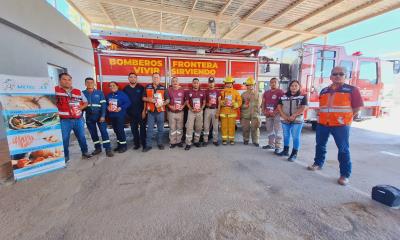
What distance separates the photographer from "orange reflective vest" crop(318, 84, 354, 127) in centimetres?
277

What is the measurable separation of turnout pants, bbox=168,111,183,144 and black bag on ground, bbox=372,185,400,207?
3534 mm

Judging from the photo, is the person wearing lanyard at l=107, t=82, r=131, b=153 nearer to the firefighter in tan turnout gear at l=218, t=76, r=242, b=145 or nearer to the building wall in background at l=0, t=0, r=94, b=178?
the building wall in background at l=0, t=0, r=94, b=178

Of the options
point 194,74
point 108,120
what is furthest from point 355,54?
point 108,120

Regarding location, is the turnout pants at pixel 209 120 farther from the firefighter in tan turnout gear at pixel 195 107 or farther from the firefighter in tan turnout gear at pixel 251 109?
the firefighter in tan turnout gear at pixel 251 109

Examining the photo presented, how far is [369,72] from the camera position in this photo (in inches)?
247

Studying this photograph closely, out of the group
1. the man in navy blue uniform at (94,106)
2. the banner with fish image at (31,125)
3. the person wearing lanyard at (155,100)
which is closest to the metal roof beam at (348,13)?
the person wearing lanyard at (155,100)

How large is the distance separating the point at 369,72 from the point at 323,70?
2.10m

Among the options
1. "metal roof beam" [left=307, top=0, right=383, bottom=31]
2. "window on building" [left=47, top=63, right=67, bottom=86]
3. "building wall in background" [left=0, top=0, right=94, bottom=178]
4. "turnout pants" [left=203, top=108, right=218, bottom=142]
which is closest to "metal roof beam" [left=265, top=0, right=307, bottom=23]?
"metal roof beam" [left=307, top=0, right=383, bottom=31]

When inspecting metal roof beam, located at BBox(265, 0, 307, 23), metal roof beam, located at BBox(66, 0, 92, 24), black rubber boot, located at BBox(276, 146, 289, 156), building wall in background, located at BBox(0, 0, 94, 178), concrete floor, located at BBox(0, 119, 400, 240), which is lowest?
concrete floor, located at BBox(0, 119, 400, 240)

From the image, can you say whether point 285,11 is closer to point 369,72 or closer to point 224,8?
point 224,8

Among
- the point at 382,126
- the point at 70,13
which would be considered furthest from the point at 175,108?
the point at 382,126

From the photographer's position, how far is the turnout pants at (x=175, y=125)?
4367 mm

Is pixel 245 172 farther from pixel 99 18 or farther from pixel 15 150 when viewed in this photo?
pixel 99 18

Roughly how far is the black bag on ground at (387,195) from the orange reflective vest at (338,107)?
94 centimetres
